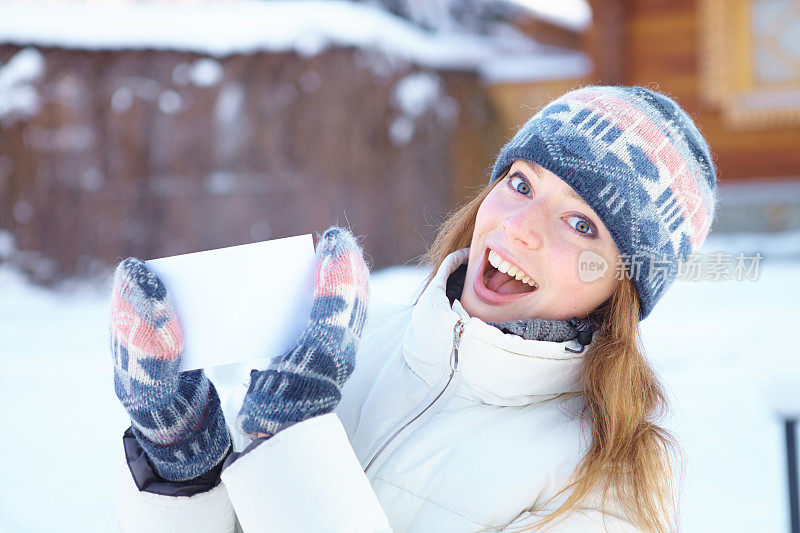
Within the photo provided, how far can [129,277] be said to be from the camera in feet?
3.62

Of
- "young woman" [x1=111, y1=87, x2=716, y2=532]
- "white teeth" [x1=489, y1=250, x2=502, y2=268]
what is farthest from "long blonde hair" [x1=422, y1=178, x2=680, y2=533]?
"white teeth" [x1=489, y1=250, x2=502, y2=268]

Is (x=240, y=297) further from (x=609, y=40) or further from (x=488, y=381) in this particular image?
(x=609, y=40)

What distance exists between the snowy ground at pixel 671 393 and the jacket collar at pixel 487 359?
285mm

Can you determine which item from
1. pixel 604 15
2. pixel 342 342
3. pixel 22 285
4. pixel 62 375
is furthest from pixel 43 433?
pixel 604 15

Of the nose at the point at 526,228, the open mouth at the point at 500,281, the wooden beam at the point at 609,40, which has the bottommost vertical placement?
the wooden beam at the point at 609,40

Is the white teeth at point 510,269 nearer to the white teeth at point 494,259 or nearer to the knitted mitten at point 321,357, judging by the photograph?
the white teeth at point 494,259

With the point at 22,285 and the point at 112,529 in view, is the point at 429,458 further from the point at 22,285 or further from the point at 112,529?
the point at 22,285

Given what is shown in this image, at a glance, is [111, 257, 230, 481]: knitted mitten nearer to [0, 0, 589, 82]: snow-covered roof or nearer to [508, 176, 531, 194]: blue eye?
[508, 176, 531, 194]: blue eye

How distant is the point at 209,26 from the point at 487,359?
17.3 feet

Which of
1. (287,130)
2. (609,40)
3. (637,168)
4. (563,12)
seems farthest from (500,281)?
(563,12)

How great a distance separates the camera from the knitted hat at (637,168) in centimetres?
138

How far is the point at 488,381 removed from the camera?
4.31 feet

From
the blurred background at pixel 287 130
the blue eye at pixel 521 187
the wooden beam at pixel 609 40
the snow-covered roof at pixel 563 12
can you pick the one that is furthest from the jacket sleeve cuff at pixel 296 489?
the snow-covered roof at pixel 563 12

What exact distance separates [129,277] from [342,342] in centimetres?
34
